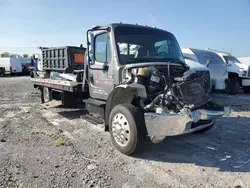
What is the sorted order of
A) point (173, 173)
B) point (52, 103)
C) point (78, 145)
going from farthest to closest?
1. point (52, 103)
2. point (78, 145)
3. point (173, 173)

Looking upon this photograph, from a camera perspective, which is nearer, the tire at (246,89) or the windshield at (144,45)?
the windshield at (144,45)

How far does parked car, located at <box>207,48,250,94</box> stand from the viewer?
11844 millimetres

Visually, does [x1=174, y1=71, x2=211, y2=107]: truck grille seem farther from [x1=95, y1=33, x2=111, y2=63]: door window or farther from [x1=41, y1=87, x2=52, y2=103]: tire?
[x1=41, y1=87, x2=52, y2=103]: tire

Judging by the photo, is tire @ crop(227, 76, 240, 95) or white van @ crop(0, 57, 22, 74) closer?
tire @ crop(227, 76, 240, 95)

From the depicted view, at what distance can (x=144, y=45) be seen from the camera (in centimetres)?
499

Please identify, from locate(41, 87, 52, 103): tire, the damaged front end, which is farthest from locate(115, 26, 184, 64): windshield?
locate(41, 87, 52, 103): tire

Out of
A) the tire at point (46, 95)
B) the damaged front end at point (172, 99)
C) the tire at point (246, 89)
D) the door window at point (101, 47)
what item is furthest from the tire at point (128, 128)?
the tire at point (246, 89)

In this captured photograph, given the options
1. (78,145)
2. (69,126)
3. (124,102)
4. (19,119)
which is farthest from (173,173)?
(19,119)

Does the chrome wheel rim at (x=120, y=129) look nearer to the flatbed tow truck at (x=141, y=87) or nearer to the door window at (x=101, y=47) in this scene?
the flatbed tow truck at (x=141, y=87)

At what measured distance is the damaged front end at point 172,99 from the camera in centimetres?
365

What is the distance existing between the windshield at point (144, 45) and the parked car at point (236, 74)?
7443mm

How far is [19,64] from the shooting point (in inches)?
1081

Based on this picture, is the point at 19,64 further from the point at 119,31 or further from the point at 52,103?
the point at 119,31

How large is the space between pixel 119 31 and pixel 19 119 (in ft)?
13.5
